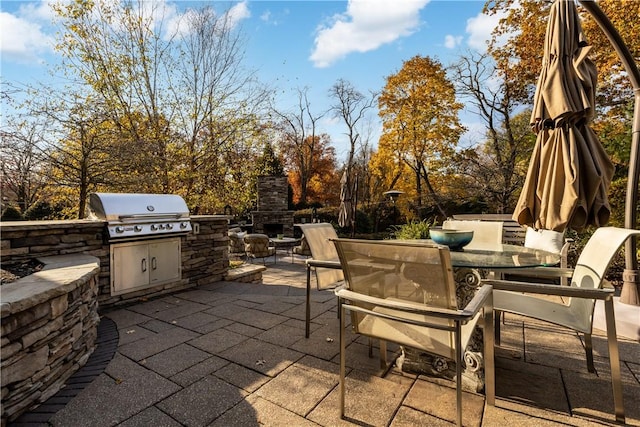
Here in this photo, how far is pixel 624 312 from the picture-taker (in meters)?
2.70

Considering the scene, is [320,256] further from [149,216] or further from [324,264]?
[149,216]

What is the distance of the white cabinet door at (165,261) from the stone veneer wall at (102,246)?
9 centimetres

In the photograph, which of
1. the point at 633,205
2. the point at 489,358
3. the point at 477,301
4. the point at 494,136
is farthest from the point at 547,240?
the point at 494,136

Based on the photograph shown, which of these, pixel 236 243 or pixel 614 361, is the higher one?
pixel 614 361

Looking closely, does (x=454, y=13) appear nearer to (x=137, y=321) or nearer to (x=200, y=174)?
(x=200, y=174)

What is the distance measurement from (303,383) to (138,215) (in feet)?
8.76

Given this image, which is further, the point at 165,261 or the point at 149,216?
the point at 165,261

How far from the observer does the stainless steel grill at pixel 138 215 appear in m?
3.24

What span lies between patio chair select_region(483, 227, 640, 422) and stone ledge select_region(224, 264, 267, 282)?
142 inches

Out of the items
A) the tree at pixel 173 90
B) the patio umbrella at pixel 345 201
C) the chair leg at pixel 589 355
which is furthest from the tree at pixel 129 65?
the chair leg at pixel 589 355

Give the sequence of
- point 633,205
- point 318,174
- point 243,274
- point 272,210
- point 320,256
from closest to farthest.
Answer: point 320,256 → point 633,205 → point 243,274 → point 272,210 → point 318,174

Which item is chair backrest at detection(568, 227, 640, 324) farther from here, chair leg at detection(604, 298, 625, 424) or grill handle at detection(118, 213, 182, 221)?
grill handle at detection(118, 213, 182, 221)

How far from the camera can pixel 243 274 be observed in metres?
4.83

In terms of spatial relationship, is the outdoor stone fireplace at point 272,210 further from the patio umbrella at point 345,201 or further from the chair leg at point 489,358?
the chair leg at point 489,358
